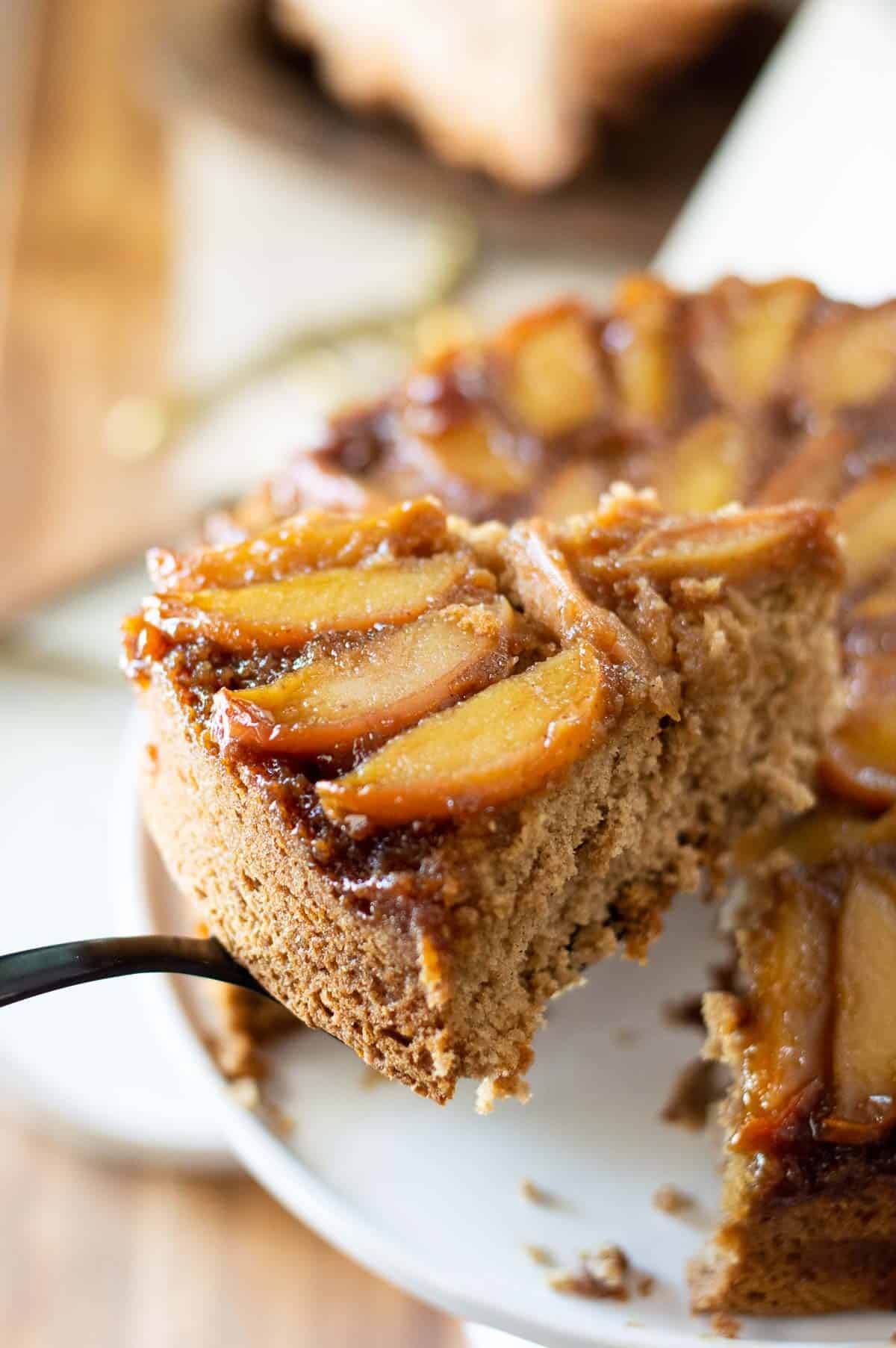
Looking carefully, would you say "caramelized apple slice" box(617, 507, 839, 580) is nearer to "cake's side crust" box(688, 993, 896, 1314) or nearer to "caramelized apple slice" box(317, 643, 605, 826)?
"caramelized apple slice" box(317, 643, 605, 826)

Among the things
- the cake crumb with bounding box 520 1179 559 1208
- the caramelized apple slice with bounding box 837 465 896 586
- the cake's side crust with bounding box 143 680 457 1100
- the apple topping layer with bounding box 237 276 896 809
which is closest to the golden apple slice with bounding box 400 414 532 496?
the apple topping layer with bounding box 237 276 896 809

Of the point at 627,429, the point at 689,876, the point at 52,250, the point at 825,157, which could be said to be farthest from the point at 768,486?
the point at 52,250

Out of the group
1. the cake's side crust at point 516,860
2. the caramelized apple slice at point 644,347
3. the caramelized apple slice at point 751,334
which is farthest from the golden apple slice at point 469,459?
the cake's side crust at point 516,860

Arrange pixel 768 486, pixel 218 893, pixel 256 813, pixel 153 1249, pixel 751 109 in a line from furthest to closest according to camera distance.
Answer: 1. pixel 751 109
2. pixel 153 1249
3. pixel 768 486
4. pixel 218 893
5. pixel 256 813

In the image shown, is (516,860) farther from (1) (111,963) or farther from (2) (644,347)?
(2) (644,347)

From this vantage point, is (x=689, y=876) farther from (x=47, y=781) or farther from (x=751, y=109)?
(x=751, y=109)

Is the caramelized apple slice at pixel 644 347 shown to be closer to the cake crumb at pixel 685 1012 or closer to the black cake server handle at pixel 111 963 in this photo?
the cake crumb at pixel 685 1012

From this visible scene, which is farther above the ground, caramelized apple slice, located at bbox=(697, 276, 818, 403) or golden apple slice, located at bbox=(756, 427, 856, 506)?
caramelized apple slice, located at bbox=(697, 276, 818, 403)
